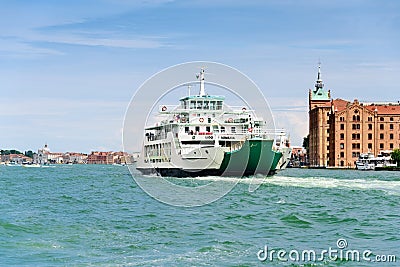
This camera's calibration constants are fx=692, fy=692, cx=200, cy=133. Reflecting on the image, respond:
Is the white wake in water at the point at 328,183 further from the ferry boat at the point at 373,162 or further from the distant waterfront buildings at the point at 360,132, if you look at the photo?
the distant waterfront buildings at the point at 360,132

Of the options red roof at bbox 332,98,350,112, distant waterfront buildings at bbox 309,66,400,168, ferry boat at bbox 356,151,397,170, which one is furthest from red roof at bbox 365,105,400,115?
ferry boat at bbox 356,151,397,170

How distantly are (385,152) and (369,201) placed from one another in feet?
343

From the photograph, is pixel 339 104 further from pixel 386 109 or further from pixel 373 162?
pixel 373 162

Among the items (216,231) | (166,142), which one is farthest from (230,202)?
(166,142)

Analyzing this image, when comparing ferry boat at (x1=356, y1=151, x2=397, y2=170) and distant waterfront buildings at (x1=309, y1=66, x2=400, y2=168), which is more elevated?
Answer: distant waterfront buildings at (x1=309, y1=66, x2=400, y2=168)

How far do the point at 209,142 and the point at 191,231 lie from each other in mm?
39441

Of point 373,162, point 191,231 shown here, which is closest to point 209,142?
point 191,231

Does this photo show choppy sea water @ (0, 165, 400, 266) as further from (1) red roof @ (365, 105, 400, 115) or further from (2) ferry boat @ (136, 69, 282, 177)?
(1) red roof @ (365, 105, 400, 115)

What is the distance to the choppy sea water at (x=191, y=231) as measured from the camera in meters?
18.6

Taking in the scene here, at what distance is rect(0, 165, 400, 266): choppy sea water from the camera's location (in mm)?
18594

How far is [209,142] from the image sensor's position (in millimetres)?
62875

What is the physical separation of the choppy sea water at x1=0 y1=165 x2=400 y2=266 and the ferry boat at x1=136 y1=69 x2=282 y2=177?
893 inches

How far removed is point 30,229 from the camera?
24500 millimetres

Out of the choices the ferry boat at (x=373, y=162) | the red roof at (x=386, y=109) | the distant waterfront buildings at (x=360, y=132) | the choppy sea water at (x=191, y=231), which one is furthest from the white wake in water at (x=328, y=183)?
the red roof at (x=386, y=109)
